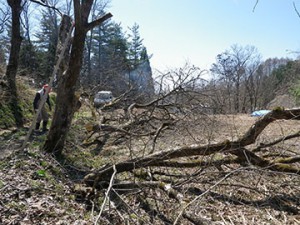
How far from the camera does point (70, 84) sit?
5.85 m

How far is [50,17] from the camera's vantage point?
27859 mm

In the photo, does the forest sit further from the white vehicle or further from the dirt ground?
the white vehicle

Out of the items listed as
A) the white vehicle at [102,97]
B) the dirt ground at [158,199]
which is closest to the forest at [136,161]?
the dirt ground at [158,199]

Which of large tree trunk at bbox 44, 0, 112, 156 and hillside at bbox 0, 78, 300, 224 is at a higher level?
large tree trunk at bbox 44, 0, 112, 156

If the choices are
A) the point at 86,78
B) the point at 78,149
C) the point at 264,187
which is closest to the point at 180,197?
the point at 264,187

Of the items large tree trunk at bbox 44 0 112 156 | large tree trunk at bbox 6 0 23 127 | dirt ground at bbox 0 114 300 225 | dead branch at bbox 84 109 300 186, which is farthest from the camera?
large tree trunk at bbox 6 0 23 127

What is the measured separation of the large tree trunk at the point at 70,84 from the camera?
223 inches

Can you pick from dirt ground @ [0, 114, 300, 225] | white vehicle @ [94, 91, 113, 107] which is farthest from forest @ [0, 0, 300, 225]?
white vehicle @ [94, 91, 113, 107]

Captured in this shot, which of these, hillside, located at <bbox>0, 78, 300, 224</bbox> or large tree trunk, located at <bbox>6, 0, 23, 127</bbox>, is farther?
large tree trunk, located at <bbox>6, 0, 23, 127</bbox>

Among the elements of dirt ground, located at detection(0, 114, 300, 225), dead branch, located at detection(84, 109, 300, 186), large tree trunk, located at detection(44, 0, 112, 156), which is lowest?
dirt ground, located at detection(0, 114, 300, 225)

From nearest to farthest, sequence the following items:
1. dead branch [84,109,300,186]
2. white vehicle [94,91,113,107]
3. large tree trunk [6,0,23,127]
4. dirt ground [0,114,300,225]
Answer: dirt ground [0,114,300,225]
dead branch [84,109,300,186]
large tree trunk [6,0,23,127]
white vehicle [94,91,113,107]

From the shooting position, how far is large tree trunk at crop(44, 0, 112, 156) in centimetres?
568

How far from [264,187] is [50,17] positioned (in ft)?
93.4

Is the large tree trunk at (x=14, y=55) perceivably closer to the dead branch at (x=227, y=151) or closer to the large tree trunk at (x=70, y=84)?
the large tree trunk at (x=70, y=84)
